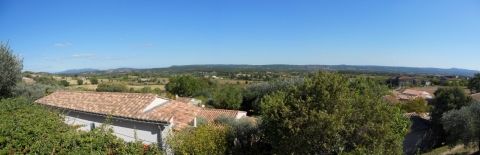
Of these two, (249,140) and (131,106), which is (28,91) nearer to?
(131,106)

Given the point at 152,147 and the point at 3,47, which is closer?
the point at 152,147

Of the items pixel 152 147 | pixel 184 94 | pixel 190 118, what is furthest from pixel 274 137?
pixel 184 94

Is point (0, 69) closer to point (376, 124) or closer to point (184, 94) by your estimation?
point (376, 124)

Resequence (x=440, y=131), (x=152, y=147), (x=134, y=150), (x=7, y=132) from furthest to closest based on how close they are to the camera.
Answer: (x=440, y=131) → (x=7, y=132) → (x=152, y=147) → (x=134, y=150)

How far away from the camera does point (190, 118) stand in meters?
17.5

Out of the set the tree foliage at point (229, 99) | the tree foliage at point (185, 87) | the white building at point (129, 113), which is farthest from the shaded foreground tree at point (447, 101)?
the tree foliage at point (185, 87)

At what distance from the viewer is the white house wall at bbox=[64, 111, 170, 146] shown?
14789 mm

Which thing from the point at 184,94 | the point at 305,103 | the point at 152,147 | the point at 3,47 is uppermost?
the point at 3,47

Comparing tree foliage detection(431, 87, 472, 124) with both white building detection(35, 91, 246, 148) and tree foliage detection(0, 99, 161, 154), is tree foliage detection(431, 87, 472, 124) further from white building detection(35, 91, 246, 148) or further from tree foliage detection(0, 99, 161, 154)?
tree foliage detection(0, 99, 161, 154)

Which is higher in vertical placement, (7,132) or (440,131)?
(7,132)

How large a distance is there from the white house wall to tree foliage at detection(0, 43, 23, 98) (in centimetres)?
388

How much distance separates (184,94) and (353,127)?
165 ft

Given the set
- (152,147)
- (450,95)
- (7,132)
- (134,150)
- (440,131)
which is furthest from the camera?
(450,95)

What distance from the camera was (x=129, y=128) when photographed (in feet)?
53.1
